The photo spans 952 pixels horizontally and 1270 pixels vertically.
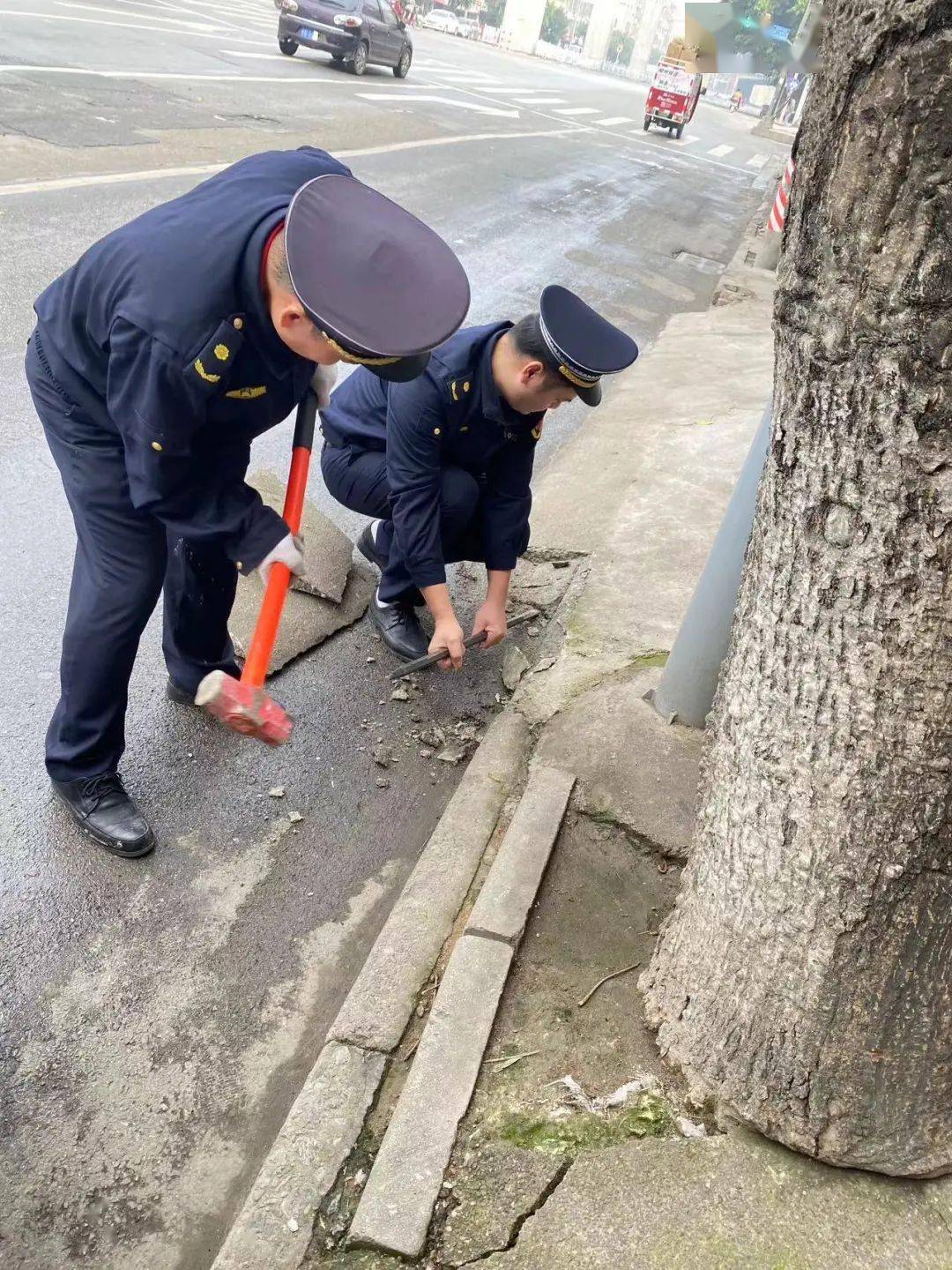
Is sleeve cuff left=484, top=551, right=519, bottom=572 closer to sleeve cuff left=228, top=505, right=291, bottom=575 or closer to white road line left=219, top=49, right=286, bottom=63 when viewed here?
sleeve cuff left=228, top=505, right=291, bottom=575

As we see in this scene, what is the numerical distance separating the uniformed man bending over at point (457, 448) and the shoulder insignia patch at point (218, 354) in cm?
108

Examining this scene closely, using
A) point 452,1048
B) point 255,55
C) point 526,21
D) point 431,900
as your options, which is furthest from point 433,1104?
point 526,21

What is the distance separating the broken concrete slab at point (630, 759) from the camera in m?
2.86

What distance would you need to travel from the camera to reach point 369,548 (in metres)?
4.11

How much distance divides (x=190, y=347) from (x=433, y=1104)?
1612mm

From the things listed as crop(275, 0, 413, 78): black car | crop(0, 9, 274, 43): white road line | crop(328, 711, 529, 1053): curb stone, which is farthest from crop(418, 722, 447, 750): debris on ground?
crop(275, 0, 413, 78): black car

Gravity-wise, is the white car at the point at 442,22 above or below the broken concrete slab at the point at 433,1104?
above

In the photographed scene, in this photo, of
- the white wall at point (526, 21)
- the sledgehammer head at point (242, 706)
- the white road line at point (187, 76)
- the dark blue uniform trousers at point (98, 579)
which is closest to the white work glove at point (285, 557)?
the dark blue uniform trousers at point (98, 579)

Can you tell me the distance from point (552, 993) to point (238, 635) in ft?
5.95

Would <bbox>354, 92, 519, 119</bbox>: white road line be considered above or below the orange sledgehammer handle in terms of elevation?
above

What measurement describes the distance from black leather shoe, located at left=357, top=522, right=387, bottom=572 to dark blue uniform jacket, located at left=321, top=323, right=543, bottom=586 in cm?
59

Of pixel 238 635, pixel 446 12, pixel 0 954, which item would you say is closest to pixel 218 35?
pixel 238 635

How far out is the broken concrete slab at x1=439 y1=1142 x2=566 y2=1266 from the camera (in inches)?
71.9

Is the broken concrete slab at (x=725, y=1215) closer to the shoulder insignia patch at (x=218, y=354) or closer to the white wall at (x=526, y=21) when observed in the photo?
the shoulder insignia patch at (x=218, y=354)
